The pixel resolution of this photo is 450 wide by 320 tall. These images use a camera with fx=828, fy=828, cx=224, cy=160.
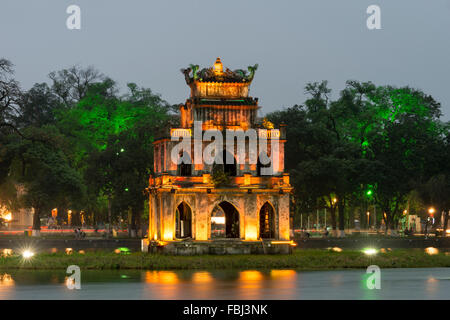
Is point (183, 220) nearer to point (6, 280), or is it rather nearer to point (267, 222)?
point (267, 222)

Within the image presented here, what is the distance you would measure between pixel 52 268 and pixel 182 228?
20836mm

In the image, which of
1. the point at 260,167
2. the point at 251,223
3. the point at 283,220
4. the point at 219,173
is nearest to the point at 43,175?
the point at 260,167

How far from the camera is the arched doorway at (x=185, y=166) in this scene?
6606cm

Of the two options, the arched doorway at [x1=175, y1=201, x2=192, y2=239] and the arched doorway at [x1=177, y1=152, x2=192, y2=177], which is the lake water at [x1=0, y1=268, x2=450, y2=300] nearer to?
the arched doorway at [x1=177, y1=152, x2=192, y2=177]

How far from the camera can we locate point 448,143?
109m

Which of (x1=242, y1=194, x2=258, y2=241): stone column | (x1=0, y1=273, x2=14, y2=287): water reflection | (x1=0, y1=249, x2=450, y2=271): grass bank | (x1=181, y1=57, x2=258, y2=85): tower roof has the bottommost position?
(x1=0, y1=273, x2=14, y2=287): water reflection

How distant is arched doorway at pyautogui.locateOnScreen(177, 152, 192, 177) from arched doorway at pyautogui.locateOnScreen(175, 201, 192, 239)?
4.42 metres

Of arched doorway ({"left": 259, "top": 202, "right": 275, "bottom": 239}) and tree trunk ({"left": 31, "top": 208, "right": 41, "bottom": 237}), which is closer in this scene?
arched doorway ({"left": 259, "top": 202, "right": 275, "bottom": 239})

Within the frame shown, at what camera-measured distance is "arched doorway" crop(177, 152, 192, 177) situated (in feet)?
217

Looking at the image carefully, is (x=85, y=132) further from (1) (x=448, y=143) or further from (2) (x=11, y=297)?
(2) (x=11, y=297)

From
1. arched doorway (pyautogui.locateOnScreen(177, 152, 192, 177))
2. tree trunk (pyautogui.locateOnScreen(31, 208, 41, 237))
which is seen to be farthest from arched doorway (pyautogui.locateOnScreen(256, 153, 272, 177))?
tree trunk (pyautogui.locateOnScreen(31, 208, 41, 237))

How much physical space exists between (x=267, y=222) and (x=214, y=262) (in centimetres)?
1419

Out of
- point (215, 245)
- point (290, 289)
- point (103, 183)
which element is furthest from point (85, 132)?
point (290, 289)

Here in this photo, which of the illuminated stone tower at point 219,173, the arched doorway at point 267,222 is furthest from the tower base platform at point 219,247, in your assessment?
the arched doorway at point 267,222
